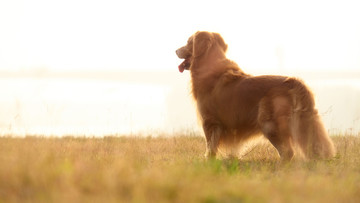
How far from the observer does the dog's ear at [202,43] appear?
21.7 ft

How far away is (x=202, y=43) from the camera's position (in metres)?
6.61

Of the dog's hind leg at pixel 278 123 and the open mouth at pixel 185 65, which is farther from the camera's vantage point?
the open mouth at pixel 185 65

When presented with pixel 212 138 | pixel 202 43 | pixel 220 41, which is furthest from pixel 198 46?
pixel 212 138

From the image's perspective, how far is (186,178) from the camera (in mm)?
3525

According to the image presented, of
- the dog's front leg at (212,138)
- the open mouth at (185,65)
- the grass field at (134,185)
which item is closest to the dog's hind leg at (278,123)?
the dog's front leg at (212,138)

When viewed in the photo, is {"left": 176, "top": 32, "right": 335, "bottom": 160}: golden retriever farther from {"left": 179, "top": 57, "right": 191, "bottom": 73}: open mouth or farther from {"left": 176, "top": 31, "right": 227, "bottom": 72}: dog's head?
{"left": 179, "top": 57, "right": 191, "bottom": 73}: open mouth

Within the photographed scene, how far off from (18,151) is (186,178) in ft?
5.71

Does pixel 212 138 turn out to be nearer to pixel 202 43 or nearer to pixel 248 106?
pixel 248 106

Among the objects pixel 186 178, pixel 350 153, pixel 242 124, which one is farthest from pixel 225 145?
pixel 186 178

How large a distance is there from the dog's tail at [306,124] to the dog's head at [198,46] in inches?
54.5

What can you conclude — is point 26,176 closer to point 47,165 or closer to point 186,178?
point 47,165

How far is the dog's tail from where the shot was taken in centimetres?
570

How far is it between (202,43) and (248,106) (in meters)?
1.29

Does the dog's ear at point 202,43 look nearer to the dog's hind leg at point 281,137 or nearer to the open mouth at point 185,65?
the open mouth at point 185,65
